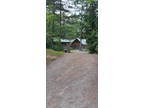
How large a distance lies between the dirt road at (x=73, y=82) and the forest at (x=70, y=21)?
11 cm

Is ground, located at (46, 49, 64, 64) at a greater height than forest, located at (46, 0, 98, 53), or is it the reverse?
forest, located at (46, 0, 98, 53)

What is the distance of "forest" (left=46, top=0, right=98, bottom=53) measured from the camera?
1898mm

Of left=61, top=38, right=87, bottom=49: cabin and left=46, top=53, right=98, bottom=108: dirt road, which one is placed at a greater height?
left=61, top=38, right=87, bottom=49: cabin

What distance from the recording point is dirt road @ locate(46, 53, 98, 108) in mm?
1832

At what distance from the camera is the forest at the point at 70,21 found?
190 centimetres

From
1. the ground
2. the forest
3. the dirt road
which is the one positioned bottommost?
the dirt road

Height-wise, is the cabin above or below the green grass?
above

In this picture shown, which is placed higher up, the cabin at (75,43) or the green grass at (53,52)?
the cabin at (75,43)

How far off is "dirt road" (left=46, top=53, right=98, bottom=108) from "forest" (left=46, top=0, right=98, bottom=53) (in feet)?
0.35

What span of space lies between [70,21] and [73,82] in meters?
0.48

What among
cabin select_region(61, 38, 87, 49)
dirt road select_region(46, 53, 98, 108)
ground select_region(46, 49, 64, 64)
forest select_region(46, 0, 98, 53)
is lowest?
dirt road select_region(46, 53, 98, 108)
